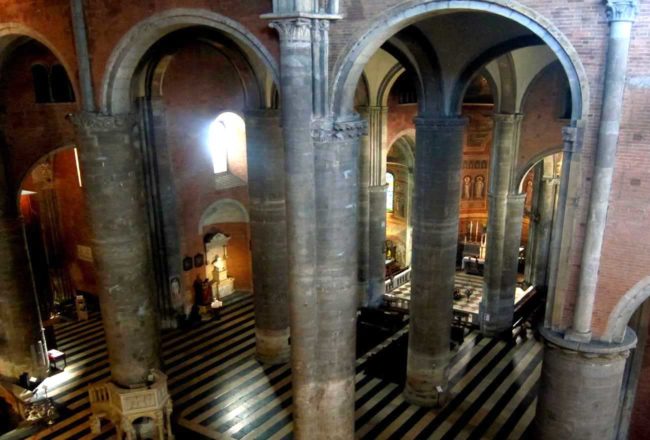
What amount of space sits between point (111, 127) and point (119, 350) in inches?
168

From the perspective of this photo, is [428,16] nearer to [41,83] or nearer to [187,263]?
[41,83]

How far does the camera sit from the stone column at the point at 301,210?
738cm

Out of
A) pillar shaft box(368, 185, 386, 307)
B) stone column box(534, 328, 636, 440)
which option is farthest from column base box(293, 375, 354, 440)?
pillar shaft box(368, 185, 386, 307)

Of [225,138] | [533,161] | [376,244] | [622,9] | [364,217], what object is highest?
[622,9]

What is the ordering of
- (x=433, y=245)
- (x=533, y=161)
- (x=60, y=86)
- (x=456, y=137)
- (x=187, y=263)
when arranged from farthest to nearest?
(x=187, y=263)
(x=533, y=161)
(x=60, y=86)
(x=433, y=245)
(x=456, y=137)

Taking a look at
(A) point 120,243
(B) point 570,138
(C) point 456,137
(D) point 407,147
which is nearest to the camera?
(B) point 570,138

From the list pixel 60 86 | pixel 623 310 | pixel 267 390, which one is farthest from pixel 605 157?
pixel 60 86

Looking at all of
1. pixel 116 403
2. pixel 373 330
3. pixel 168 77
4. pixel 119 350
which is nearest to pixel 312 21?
pixel 119 350

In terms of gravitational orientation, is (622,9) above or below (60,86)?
above

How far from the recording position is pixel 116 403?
10.6 metres

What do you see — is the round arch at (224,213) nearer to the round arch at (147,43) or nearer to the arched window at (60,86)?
the arched window at (60,86)

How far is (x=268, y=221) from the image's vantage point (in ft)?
42.0

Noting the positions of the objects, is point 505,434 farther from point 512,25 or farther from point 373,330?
point 512,25

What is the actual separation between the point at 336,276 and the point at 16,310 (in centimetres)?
869
